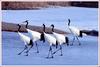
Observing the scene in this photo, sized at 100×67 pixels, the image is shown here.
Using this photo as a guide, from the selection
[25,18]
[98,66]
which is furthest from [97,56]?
[25,18]

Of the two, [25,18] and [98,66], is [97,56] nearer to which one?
[98,66]

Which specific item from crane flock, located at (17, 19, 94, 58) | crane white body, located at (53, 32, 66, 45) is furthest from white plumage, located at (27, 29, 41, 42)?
crane white body, located at (53, 32, 66, 45)

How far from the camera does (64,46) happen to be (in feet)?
30.7

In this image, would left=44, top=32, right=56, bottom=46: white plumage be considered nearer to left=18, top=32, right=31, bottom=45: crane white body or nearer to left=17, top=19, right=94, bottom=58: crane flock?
left=17, top=19, right=94, bottom=58: crane flock

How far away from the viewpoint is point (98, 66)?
9281mm

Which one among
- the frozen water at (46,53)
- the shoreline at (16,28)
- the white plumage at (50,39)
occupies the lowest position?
the frozen water at (46,53)

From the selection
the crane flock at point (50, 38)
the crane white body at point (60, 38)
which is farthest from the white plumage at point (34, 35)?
the crane white body at point (60, 38)

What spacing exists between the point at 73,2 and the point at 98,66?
543 millimetres

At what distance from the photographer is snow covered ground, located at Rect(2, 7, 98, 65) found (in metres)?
9.30

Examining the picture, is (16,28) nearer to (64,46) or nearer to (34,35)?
(34,35)

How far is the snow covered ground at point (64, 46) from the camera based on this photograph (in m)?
9.30

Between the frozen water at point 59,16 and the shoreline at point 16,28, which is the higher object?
the frozen water at point 59,16

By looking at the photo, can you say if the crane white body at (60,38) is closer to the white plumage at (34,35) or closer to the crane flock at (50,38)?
the crane flock at (50,38)

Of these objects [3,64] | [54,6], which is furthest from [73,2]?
[3,64]
